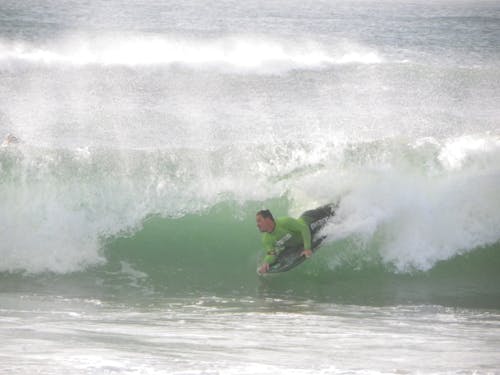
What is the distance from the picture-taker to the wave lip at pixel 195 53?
95.5 ft

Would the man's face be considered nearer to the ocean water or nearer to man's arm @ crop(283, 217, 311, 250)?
man's arm @ crop(283, 217, 311, 250)

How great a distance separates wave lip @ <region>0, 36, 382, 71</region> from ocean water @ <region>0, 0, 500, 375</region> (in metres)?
0.15

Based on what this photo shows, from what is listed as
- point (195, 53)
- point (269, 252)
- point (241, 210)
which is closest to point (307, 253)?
point (269, 252)

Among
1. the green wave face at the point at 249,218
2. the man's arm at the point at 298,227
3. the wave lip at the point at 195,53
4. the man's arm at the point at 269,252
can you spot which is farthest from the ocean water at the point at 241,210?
the man's arm at the point at 298,227

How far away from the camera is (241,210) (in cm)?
1320

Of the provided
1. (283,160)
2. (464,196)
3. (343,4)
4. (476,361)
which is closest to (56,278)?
(283,160)

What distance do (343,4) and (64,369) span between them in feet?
132

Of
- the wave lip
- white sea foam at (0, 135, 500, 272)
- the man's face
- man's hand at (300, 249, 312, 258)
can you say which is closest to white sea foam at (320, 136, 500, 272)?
white sea foam at (0, 135, 500, 272)

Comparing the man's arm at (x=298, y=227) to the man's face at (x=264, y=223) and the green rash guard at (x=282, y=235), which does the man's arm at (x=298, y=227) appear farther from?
the man's face at (x=264, y=223)

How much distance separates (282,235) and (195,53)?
20.4 meters

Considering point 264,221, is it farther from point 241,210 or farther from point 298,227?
point 241,210

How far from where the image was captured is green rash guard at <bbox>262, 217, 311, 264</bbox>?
1087cm

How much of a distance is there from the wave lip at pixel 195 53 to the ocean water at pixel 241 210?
149 millimetres

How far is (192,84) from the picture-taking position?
26.8 m
